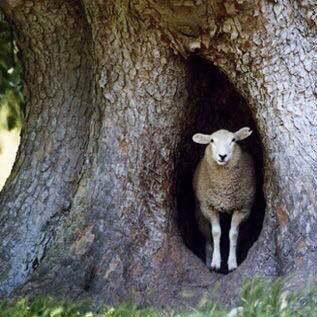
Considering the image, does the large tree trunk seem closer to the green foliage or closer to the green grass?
the green grass

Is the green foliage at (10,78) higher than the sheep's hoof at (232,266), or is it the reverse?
the green foliage at (10,78)

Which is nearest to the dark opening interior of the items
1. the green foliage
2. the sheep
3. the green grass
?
the sheep

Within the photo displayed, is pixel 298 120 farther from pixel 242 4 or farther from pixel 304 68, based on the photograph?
pixel 242 4

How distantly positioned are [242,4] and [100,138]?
1890mm

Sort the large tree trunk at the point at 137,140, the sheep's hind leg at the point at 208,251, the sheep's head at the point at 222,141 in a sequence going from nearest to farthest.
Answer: the large tree trunk at the point at 137,140 < the sheep's head at the point at 222,141 < the sheep's hind leg at the point at 208,251

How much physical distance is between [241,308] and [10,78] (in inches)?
179

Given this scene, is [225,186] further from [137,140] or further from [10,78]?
[10,78]

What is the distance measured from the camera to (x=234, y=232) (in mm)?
9305

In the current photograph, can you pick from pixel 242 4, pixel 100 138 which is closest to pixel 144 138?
pixel 100 138

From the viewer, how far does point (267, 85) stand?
832 centimetres

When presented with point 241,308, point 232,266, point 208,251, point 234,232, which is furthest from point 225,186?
point 241,308

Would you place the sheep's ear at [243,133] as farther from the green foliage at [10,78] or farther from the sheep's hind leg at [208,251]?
the green foliage at [10,78]

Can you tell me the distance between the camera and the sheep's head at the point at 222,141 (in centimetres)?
891

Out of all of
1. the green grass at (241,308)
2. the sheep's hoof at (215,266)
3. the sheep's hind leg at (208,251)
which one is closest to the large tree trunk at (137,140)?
the sheep's hoof at (215,266)
